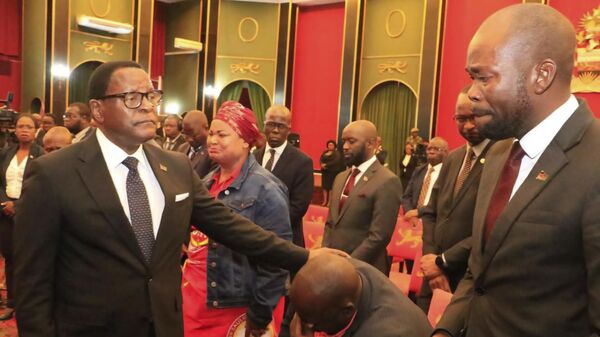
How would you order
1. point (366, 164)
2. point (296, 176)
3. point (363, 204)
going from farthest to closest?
point (296, 176)
point (366, 164)
point (363, 204)

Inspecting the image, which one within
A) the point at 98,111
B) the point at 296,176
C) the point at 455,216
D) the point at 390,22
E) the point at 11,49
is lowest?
the point at 296,176

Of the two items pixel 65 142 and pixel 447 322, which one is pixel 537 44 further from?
pixel 65 142

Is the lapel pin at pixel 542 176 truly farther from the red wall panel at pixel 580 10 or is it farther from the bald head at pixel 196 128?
the red wall panel at pixel 580 10

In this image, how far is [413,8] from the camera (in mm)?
12617

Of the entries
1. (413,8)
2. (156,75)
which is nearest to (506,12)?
(413,8)

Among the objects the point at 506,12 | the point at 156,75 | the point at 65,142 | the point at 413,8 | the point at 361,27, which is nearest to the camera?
the point at 506,12

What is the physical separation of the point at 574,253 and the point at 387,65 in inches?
482

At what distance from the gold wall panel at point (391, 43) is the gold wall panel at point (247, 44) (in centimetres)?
270

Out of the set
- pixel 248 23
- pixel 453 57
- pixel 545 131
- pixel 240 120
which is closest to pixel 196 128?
pixel 240 120

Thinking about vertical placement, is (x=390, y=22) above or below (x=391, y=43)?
above

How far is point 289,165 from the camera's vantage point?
15.4ft

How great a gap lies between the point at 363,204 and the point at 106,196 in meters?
2.12

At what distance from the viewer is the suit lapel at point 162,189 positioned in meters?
1.99

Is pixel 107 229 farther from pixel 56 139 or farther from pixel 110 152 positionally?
pixel 56 139
